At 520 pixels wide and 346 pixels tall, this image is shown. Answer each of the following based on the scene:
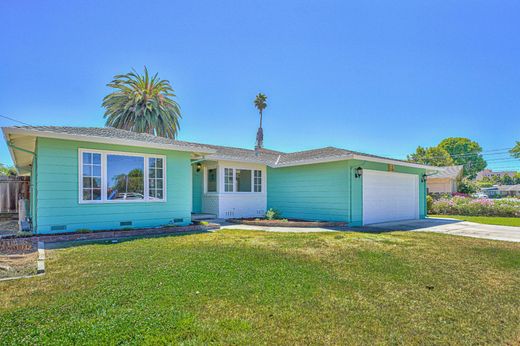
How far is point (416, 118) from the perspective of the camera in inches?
911

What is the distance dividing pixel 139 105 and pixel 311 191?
18119 millimetres

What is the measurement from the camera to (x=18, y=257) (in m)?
5.45

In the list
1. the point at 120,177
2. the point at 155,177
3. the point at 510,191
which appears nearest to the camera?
the point at 120,177

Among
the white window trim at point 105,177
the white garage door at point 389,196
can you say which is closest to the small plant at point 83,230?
the white window trim at point 105,177

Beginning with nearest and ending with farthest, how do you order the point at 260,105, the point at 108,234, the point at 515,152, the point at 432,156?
1. the point at 108,234
2. the point at 260,105
3. the point at 432,156
4. the point at 515,152

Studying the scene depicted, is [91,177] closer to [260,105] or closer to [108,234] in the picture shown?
[108,234]

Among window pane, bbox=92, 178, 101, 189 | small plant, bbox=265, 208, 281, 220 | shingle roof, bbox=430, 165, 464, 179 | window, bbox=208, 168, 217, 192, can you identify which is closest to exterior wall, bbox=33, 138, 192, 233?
window pane, bbox=92, 178, 101, 189

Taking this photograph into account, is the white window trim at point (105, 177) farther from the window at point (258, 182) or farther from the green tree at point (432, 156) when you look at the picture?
the green tree at point (432, 156)

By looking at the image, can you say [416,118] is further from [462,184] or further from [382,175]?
[382,175]

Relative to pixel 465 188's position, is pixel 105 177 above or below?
above

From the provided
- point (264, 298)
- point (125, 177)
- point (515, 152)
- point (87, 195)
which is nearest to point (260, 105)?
point (125, 177)

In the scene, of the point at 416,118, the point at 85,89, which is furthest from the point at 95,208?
the point at 416,118

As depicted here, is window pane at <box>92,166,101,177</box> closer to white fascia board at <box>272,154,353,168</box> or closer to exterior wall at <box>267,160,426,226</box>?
white fascia board at <box>272,154,353,168</box>

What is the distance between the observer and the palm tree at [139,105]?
23.5 m
